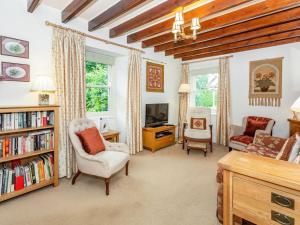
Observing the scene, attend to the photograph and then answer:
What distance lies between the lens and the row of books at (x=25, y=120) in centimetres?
224

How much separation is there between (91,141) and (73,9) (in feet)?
6.42

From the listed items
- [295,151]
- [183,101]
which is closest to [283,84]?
[183,101]

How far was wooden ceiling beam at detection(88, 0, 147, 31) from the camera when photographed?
7.91ft

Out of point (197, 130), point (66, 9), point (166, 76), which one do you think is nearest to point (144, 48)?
point (166, 76)

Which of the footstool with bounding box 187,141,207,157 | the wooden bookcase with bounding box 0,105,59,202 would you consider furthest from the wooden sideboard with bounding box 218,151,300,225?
the footstool with bounding box 187,141,207,157

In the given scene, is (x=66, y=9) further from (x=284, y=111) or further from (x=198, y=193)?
(x=284, y=111)

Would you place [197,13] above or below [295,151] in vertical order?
above

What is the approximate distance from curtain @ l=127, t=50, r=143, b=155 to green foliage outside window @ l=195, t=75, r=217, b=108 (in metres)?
2.24

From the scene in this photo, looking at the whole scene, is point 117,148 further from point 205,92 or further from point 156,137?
point 205,92

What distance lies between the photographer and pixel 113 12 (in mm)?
2707

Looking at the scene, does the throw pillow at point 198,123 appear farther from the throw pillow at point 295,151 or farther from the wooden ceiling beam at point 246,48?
the throw pillow at point 295,151

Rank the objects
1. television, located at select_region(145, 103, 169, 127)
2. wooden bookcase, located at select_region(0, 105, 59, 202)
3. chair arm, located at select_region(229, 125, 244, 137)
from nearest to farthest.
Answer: wooden bookcase, located at select_region(0, 105, 59, 202) → chair arm, located at select_region(229, 125, 244, 137) → television, located at select_region(145, 103, 169, 127)

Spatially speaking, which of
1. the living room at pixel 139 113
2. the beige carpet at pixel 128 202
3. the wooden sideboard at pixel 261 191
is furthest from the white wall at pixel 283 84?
the wooden sideboard at pixel 261 191

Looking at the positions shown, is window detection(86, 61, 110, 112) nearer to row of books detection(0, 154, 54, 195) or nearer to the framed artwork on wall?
row of books detection(0, 154, 54, 195)
